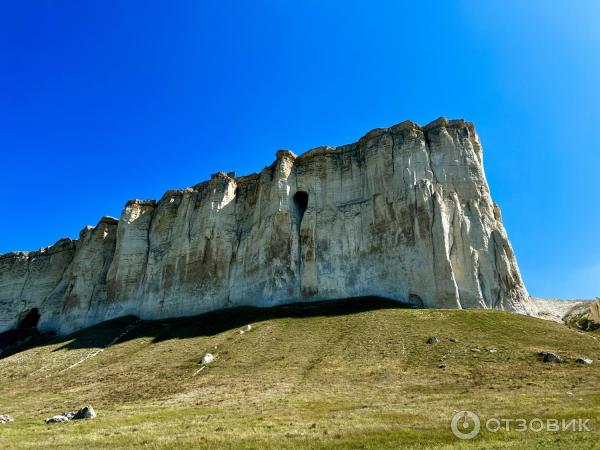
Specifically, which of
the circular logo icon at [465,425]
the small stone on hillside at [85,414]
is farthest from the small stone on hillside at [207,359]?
the circular logo icon at [465,425]

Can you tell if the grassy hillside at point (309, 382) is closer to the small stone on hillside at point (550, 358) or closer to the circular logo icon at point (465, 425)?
the circular logo icon at point (465, 425)

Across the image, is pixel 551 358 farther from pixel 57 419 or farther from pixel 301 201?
pixel 301 201

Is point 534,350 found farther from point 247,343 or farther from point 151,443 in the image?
point 151,443

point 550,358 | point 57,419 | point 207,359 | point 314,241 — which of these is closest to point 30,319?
point 314,241

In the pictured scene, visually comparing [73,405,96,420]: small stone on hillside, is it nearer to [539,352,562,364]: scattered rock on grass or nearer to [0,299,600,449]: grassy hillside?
[0,299,600,449]: grassy hillside

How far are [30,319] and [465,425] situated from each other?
7553 centimetres

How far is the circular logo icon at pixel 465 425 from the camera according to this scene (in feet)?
45.5

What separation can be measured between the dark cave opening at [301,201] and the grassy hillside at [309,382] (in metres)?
15.2

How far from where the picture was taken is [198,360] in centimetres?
3488

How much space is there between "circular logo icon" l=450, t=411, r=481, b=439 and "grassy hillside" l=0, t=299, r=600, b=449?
300 mm

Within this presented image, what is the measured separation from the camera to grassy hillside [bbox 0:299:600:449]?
15281mm

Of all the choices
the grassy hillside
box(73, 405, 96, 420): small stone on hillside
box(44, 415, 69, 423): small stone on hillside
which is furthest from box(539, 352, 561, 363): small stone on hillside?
box(44, 415, 69, 423): small stone on hillside

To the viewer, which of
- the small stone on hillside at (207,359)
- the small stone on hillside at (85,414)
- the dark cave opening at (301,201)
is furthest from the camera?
the dark cave opening at (301,201)

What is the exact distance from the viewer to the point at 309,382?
26.2 metres
